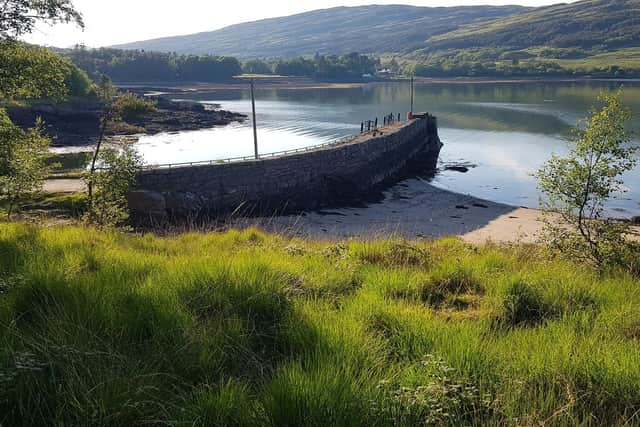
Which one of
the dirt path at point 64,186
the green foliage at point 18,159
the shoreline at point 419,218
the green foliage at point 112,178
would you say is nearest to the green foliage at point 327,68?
the shoreline at point 419,218

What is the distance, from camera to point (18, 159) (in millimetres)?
13172

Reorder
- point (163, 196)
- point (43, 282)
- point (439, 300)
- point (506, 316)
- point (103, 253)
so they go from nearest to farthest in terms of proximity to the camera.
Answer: point (43, 282) < point (506, 316) < point (439, 300) < point (103, 253) < point (163, 196)

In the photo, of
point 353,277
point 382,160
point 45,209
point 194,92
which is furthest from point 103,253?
point 194,92

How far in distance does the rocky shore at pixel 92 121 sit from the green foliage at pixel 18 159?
41.2 m

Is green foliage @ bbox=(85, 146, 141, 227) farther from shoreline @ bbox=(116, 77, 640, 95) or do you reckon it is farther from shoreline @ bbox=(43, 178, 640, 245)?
shoreline @ bbox=(116, 77, 640, 95)

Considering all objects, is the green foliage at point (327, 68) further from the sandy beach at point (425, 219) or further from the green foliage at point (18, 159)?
the green foliage at point (18, 159)

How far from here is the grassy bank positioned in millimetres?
2998

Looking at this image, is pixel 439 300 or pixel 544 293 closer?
pixel 544 293

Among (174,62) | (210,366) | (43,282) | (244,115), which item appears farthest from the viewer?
(174,62)

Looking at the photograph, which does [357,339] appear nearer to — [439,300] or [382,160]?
Answer: [439,300]

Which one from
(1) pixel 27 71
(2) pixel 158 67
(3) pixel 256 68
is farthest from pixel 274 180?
(3) pixel 256 68

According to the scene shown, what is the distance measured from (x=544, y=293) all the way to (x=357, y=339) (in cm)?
285

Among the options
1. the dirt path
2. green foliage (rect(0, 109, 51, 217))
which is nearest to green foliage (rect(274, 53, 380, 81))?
the dirt path

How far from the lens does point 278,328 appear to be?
4379 millimetres
